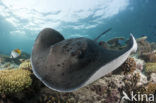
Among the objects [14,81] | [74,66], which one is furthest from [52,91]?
[74,66]

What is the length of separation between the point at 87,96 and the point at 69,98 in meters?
0.51

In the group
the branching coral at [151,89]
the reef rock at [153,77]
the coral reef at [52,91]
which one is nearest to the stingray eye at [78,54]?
the coral reef at [52,91]

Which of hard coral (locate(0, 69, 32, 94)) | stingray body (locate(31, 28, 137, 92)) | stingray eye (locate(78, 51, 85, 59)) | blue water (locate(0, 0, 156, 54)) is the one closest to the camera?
stingray body (locate(31, 28, 137, 92))

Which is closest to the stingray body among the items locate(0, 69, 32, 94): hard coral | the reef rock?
locate(0, 69, 32, 94): hard coral

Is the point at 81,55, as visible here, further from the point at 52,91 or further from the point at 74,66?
Result: the point at 52,91

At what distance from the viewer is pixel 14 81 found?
287 centimetres

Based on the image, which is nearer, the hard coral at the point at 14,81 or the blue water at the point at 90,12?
the hard coral at the point at 14,81

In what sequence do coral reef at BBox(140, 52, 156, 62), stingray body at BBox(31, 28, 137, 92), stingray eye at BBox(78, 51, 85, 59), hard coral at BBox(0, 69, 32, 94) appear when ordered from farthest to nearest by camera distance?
coral reef at BBox(140, 52, 156, 62) → hard coral at BBox(0, 69, 32, 94) → stingray eye at BBox(78, 51, 85, 59) → stingray body at BBox(31, 28, 137, 92)

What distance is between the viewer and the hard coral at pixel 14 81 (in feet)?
8.91

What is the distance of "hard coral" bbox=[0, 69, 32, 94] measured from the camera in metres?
2.71

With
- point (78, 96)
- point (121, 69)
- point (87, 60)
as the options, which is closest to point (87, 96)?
point (78, 96)

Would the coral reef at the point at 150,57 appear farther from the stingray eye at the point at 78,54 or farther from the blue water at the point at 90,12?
the blue water at the point at 90,12

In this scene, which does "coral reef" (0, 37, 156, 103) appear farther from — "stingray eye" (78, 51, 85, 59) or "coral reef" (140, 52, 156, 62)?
"coral reef" (140, 52, 156, 62)

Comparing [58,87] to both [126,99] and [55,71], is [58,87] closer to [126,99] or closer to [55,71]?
[55,71]
